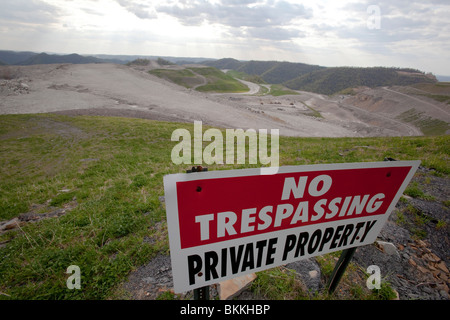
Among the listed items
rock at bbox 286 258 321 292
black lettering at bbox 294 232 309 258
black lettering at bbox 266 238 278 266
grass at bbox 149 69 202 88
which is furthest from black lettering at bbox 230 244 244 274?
grass at bbox 149 69 202 88

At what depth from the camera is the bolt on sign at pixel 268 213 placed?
1.77m

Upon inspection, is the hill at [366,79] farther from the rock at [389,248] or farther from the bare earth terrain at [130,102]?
the rock at [389,248]

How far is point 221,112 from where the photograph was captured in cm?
3822

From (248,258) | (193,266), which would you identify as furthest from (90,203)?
(248,258)

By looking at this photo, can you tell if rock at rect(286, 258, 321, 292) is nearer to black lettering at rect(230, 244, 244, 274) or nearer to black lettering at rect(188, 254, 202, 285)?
black lettering at rect(230, 244, 244, 274)

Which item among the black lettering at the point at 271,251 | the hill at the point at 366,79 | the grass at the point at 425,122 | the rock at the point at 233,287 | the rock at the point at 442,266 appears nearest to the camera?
the black lettering at the point at 271,251

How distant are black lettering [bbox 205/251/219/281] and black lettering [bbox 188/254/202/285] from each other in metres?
0.07

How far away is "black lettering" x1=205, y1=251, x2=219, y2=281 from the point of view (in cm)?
196

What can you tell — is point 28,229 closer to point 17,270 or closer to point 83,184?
point 17,270

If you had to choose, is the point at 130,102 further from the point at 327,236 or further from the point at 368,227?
the point at 368,227

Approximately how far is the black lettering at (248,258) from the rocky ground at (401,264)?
121 centimetres

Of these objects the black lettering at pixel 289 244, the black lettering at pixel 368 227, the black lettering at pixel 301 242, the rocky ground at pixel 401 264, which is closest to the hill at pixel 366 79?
the rocky ground at pixel 401 264
